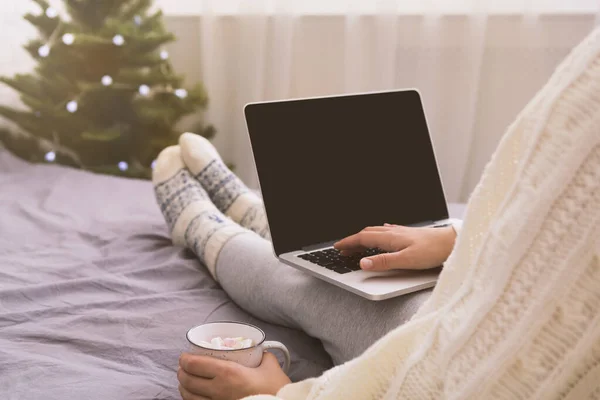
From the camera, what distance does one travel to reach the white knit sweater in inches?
16.5

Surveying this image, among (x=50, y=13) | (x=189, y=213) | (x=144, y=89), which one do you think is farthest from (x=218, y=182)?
(x=50, y=13)

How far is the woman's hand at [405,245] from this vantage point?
0.86 m

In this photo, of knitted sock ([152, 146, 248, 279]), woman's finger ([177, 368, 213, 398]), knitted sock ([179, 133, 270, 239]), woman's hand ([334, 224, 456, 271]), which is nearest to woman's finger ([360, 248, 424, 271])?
woman's hand ([334, 224, 456, 271])

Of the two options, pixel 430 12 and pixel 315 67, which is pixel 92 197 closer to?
pixel 315 67

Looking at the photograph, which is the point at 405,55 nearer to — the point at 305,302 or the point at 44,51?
the point at 44,51

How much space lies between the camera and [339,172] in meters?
1.08

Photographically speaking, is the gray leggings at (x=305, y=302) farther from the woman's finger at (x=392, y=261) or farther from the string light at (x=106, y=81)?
the string light at (x=106, y=81)

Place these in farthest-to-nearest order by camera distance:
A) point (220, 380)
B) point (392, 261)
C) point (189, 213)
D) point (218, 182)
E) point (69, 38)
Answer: point (69, 38) < point (218, 182) < point (189, 213) < point (392, 261) < point (220, 380)

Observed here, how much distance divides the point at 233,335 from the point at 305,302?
0.19 m

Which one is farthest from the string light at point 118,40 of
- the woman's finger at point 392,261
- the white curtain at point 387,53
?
the woman's finger at point 392,261

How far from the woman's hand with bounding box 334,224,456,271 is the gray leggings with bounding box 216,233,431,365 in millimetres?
43

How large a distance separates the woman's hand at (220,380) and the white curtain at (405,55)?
1704 millimetres

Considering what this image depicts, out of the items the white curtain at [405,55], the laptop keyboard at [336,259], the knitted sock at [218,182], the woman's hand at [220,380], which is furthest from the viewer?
the white curtain at [405,55]

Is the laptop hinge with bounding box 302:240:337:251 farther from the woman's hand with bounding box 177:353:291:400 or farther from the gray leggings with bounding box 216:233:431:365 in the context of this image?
the woman's hand with bounding box 177:353:291:400
